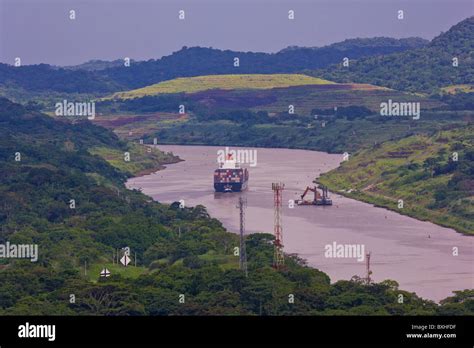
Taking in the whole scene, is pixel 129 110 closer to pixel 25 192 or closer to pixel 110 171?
pixel 110 171

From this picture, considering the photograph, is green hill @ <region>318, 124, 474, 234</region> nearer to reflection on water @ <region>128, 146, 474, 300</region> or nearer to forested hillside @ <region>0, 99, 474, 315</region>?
reflection on water @ <region>128, 146, 474, 300</region>

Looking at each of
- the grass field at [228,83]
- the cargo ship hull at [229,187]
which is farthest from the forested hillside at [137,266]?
the grass field at [228,83]

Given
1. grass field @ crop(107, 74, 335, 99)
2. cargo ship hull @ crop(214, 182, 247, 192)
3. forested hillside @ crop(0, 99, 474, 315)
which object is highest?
grass field @ crop(107, 74, 335, 99)

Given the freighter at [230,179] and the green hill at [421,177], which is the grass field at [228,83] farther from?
the freighter at [230,179]

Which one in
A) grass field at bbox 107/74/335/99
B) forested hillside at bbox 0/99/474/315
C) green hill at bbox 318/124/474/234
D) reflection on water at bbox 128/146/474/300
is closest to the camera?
forested hillside at bbox 0/99/474/315

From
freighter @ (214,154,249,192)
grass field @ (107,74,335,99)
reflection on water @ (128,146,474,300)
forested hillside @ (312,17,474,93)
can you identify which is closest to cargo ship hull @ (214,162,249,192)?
freighter @ (214,154,249,192)

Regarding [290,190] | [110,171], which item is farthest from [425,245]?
[110,171]
